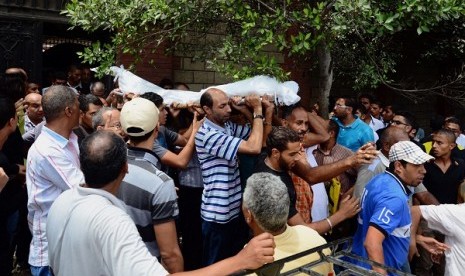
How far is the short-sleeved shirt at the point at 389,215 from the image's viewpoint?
3088mm

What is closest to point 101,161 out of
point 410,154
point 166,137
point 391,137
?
point 410,154

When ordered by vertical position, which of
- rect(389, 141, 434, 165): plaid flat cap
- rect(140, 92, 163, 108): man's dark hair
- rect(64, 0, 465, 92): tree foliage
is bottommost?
rect(389, 141, 434, 165): plaid flat cap

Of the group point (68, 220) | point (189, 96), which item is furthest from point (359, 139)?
point (68, 220)

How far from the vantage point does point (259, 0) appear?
496cm

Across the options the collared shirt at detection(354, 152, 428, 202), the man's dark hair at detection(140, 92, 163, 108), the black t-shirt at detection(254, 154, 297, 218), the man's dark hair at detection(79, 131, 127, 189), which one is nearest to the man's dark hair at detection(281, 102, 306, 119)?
the collared shirt at detection(354, 152, 428, 202)

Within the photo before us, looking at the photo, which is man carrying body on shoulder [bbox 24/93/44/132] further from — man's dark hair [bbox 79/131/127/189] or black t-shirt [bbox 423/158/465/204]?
black t-shirt [bbox 423/158/465/204]

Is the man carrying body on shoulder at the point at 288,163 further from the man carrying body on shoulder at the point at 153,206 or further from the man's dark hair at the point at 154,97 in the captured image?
the man's dark hair at the point at 154,97

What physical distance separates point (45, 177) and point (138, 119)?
0.70 m

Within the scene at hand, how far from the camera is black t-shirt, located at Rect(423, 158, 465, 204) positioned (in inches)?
203

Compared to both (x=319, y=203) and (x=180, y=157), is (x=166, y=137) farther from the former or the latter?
(x=319, y=203)

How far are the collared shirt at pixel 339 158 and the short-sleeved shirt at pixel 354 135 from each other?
2.09ft

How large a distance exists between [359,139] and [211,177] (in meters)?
2.22

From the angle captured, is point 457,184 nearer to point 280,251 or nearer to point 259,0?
point 259,0

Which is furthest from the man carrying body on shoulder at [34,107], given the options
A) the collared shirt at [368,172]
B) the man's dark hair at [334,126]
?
the collared shirt at [368,172]
